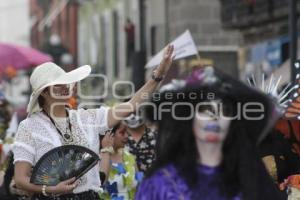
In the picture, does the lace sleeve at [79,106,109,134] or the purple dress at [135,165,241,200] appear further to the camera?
the lace sleeve at [79,106,109,134]

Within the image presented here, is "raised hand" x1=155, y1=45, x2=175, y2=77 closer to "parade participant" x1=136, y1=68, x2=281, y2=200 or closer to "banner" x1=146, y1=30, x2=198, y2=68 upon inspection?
"parade participant" x1=136, y1=68, x2=281, y2=200

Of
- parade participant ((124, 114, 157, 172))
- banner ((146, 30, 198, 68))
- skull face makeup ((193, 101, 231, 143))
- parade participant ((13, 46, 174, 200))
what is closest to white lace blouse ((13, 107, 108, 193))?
parade participant ((13, 46, 174, 200))

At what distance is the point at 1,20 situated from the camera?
7094cm

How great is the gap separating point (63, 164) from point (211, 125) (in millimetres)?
1760

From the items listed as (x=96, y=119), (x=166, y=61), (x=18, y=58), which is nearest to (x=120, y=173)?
(x=96, y=119)

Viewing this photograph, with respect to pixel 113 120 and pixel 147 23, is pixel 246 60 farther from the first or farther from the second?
pixel 113 120

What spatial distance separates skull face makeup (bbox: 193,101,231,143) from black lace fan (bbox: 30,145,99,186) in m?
1.56

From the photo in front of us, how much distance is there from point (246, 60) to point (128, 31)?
5.50 metres

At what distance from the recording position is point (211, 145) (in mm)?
4660

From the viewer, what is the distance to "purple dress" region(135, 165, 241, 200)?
461 centimetres

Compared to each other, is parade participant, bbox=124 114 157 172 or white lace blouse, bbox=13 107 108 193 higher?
white lace blouse, bbox=13 107 108 193

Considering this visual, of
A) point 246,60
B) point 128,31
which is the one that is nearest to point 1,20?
point 128,31

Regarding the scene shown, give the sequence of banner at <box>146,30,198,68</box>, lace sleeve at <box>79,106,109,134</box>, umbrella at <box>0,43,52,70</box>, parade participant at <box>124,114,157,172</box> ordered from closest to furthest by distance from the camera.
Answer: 1. lace sleeve at <box>79,106,109,134</box>
2. parade participant at <box>124,114,157,172</box>
3. banner at <box>146,30,198,68</box>
4. umbrella at <box>0,43,52,70</box>

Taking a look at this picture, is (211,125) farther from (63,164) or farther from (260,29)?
(260,29)
